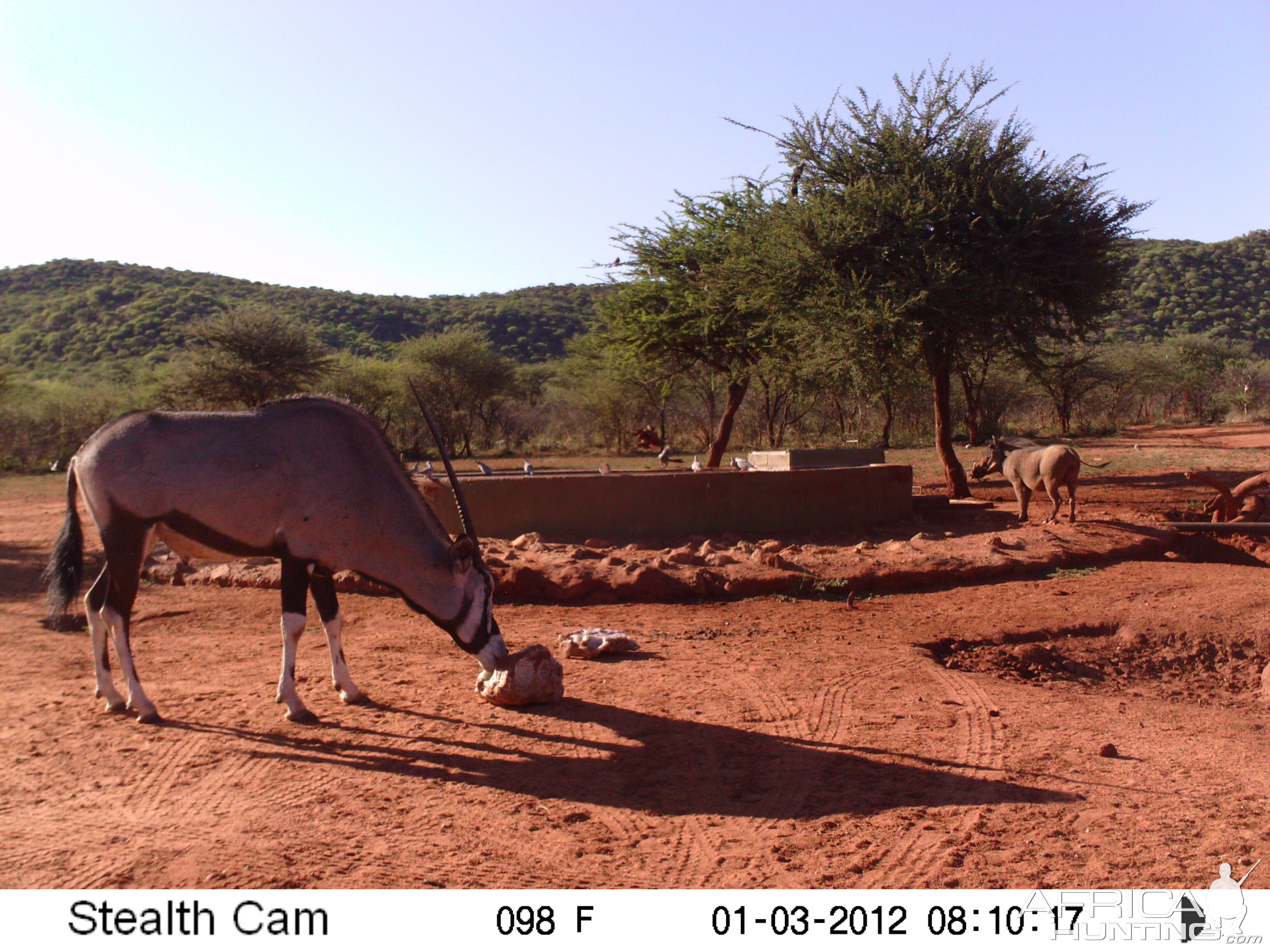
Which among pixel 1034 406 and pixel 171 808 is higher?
pixel 1034 406

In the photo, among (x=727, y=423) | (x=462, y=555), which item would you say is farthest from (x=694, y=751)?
(x=727, y=423)

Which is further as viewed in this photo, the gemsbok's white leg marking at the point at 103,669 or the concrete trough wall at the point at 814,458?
the concrete trough wall at the point at 814,458

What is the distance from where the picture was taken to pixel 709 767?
4.55m

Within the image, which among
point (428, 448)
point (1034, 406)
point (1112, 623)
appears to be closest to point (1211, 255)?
point (1034, 406)

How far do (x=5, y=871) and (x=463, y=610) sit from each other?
8.03 feet

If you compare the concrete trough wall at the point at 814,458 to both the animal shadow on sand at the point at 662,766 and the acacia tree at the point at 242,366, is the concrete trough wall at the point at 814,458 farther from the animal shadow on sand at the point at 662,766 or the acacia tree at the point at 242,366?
the acacia tree at the point at 242,366

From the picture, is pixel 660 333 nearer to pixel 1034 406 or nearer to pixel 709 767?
pixel 709 767

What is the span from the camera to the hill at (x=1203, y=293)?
56562mm

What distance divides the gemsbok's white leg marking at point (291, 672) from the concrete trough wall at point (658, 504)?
4715 millimetres

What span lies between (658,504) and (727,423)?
9471mm

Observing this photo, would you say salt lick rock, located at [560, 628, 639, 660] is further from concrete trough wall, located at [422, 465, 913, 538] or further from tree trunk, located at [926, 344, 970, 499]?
tree trunk, located at [926, 344, 970, 499]

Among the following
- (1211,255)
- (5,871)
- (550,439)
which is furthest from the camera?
(1211,255)

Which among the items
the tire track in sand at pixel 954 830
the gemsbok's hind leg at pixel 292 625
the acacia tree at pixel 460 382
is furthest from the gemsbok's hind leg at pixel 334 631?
the acacia tree at pixel 460 382
